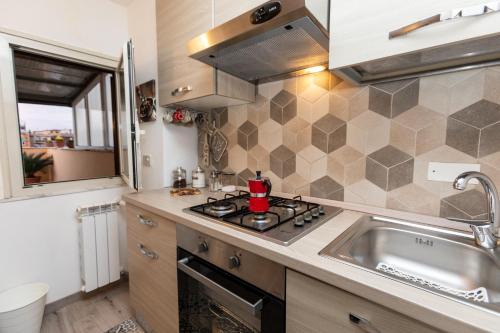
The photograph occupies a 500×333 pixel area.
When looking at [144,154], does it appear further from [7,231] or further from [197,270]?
[197,270]

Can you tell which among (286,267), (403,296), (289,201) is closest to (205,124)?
(289,201)

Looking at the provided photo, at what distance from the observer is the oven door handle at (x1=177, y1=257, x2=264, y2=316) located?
740mm

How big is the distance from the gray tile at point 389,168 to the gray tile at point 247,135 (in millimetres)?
702

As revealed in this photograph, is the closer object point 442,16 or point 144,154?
point 442,16

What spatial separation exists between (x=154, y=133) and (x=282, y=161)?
1013 millimetres

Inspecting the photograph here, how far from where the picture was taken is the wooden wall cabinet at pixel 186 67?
1.22m

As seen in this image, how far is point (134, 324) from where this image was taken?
1551 millimetres

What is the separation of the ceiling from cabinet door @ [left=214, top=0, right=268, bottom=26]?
56.1 inches

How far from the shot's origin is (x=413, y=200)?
97cm

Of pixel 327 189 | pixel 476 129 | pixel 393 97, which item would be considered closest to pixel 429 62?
pixel 393 97

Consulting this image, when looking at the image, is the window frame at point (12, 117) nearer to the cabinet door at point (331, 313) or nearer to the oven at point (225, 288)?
the oven at point (225, 288)

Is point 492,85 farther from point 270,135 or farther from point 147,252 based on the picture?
point 147,252

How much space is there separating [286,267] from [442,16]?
2.56 feet

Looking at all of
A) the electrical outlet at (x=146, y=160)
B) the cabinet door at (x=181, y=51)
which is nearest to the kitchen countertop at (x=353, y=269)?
the cabinet door at (x=181, y=51)
